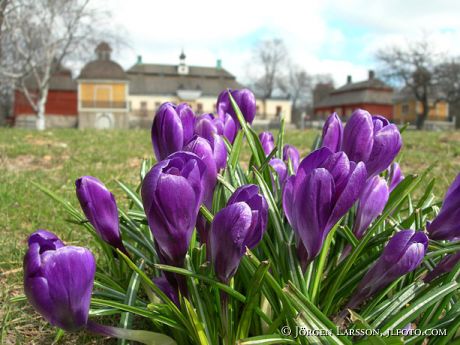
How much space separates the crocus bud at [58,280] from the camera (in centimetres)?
84

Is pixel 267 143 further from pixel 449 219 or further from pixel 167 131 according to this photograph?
pixel 449 219

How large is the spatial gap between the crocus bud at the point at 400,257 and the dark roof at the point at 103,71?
44.9 meters

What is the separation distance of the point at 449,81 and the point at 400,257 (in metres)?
54.0

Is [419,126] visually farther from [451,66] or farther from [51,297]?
[51,297]

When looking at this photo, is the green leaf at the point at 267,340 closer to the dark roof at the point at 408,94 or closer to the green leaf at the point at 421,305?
the green leaf at the point at 421,305

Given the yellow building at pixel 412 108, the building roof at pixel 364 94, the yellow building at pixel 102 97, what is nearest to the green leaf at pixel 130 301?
the yellow building at pixel 102 97

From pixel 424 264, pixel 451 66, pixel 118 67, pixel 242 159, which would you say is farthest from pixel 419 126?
pixel 424 264

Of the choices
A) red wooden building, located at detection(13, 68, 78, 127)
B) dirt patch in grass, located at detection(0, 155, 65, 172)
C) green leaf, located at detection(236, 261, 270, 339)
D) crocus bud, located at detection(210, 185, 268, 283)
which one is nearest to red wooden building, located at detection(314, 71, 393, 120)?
red wooden building, located at detection(13, 68, 78, 127)

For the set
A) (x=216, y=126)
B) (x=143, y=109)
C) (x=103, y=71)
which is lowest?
(x=216, y=126)

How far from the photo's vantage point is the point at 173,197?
87 cm

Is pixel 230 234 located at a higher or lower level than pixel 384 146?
lower

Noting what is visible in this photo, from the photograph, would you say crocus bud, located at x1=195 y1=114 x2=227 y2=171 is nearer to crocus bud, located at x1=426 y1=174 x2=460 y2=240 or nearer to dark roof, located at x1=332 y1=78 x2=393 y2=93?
crocus bud, located at x1=426 y1=174 x2=460 y2=240

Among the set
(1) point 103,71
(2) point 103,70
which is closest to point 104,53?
(2) point 103,70

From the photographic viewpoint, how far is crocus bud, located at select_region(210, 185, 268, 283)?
0.91 meters
